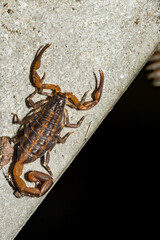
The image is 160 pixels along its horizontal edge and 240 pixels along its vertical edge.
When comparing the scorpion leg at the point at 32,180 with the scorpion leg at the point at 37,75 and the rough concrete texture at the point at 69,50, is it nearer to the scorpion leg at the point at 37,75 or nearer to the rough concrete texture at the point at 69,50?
the rough concrete texture at the point at 69,50

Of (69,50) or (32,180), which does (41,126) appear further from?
(69,50)

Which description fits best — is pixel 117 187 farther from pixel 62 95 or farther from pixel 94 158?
pixel 62 95

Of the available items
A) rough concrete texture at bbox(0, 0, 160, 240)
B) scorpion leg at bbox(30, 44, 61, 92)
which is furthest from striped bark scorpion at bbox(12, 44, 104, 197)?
rough concrete texture at bbox(0, 0, 160, 240)

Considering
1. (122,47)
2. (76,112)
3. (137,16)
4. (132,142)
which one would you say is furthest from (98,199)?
(137,16)

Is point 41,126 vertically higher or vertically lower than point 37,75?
lower

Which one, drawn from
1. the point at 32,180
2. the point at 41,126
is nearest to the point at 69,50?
the point at 41,126

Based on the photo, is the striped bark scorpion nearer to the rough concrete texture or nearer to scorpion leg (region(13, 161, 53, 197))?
scorpion leg (region(13, 161, 53, 197))
